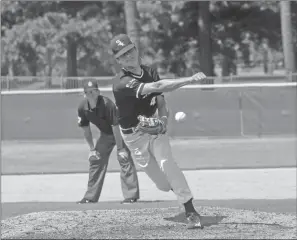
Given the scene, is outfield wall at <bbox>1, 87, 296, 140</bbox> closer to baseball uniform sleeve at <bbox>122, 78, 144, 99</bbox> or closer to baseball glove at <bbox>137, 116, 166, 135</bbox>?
baseball glove at <bbox>137, 116, 166, 135</bbox>

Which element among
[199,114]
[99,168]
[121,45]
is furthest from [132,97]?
[199,114]

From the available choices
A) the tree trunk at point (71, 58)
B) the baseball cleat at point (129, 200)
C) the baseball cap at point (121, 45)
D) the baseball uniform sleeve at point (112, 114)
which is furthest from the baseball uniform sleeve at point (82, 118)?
the tree trunk at point (71, 58)

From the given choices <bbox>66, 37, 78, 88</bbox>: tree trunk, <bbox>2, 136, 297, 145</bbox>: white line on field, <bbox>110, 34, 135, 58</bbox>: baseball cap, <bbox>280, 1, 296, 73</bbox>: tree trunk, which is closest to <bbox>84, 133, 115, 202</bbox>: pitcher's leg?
<bbox>110, 34, 135, 58</bbox>: baseball cap

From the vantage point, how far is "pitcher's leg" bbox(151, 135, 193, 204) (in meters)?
5.86

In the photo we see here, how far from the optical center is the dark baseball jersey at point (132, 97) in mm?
5602

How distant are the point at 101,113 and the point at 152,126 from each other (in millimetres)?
2615

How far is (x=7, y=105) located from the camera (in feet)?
52.7

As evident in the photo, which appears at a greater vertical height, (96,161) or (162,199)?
(96,161)

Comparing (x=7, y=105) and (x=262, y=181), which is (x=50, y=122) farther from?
(x=262, y=181)

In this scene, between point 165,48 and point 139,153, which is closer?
point 139,153

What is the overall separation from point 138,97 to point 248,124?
11.1 meters

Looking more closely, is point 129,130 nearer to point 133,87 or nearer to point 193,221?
point 133,87

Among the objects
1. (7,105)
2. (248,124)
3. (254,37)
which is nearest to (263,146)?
(248,124)

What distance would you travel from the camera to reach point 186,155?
14164mm
